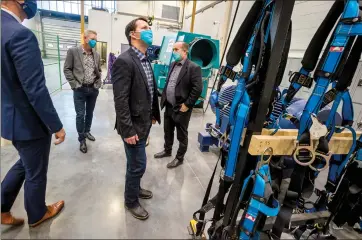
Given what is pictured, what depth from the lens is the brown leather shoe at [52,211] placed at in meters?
1.75

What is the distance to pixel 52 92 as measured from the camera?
589cm

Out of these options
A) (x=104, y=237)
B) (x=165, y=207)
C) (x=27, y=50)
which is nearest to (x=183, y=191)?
(x=165, y=207)

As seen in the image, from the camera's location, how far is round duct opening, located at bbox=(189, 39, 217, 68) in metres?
5.00

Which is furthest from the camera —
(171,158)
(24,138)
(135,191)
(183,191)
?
(171,158)

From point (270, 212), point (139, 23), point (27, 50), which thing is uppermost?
point (139, 23)

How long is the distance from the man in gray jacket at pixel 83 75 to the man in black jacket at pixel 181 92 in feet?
3.34

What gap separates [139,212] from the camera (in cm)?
194

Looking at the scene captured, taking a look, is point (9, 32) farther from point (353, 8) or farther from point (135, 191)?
point (353, 8)

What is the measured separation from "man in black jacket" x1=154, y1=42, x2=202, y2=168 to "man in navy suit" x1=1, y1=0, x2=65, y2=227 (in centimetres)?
145

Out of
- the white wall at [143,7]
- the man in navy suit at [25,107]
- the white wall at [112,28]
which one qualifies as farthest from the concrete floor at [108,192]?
the white wall at [143,7]

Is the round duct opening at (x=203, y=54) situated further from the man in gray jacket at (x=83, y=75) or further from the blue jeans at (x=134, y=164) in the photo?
the blue jeans at (x=134, y=164)

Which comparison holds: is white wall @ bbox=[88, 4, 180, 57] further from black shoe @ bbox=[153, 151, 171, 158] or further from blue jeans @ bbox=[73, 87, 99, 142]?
black shoe @ bbox=[153, 151, 171, 158]

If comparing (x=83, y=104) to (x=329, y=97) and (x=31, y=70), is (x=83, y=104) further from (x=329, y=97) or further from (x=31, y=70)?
(x=329, y=97)

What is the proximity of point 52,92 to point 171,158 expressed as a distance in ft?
15.2
